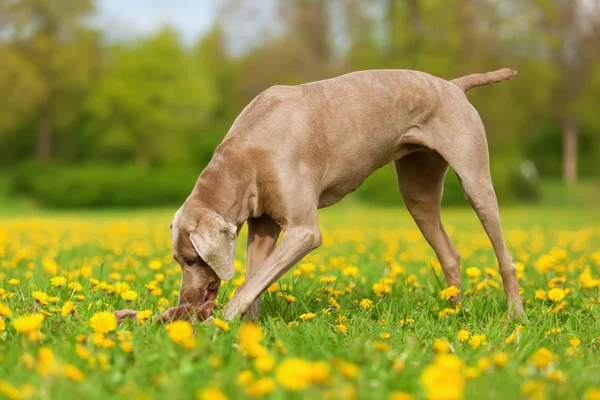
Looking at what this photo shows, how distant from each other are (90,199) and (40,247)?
17944 mm

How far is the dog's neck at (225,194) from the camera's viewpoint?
3.64 metres

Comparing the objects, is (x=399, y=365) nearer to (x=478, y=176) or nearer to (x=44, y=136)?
(x=478, y=176)

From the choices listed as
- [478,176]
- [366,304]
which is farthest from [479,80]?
[366,304]

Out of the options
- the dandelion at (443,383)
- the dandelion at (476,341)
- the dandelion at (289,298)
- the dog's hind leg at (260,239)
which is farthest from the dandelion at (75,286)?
→ the dandelion at (443,383)

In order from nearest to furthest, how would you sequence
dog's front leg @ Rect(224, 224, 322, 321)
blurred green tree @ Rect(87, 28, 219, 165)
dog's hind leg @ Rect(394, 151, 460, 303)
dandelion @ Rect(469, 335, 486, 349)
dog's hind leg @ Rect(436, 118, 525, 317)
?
dandelion @ Rect(469, 335, 486, 349) < dog's front leg @ Rect(224, 224, 322, 321) < dog's hind leg @ Rect(436, 118, 525, 317) < dog's hind leg @ Rect(394, 151, 460, 303) < blurred green tree @ Rect(87, 28, 219, 165)

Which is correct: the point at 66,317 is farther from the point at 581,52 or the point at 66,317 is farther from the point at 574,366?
the point at 581,52

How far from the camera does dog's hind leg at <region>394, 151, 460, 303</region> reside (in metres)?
4.70

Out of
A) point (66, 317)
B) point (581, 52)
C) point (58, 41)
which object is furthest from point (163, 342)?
point (581, 52)

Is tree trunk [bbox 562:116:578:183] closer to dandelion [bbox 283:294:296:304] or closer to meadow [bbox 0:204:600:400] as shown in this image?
meadow [bbox 0:204:600:400]

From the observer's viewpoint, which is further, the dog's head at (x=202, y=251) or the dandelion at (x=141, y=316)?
the dog's head at (x=202, y=251)

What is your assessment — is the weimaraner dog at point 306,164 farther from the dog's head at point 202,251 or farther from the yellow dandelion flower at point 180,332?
the yellow dandelion flower at point 180,332

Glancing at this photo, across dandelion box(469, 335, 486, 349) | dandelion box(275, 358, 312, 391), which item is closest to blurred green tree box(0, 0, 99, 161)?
dandelion box(469, 335, 486, 349)

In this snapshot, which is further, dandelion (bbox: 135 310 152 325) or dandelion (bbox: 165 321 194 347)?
dandelion (bbox: 135 310 152 325)

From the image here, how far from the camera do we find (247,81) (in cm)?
3375
